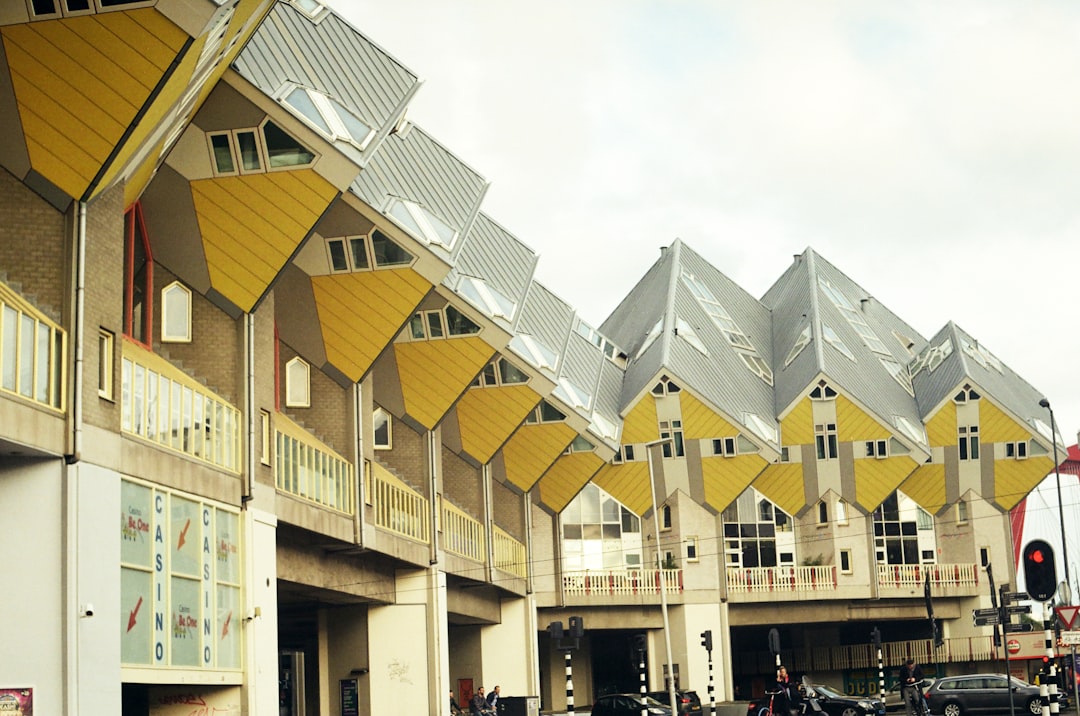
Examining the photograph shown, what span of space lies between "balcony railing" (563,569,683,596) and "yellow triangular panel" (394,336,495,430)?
17.9 meters

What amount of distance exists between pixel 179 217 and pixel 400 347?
37.4ft

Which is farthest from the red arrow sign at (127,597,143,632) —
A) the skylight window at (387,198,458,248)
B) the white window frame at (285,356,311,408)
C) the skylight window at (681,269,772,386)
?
the skylight window at (681,269,772,386)

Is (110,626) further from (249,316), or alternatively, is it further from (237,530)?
(249,316)

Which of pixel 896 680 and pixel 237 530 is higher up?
pixel 237 530

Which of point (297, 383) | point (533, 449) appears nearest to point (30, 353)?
point (297, 383)

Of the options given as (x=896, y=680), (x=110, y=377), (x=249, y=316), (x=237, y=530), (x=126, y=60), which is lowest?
(x=896, y=680)

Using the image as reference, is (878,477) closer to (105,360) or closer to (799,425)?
(799,425)

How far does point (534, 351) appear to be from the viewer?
4062cm

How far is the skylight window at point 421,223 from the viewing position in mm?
30000

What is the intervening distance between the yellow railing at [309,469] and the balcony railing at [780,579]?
28950mm

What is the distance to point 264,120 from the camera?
2398cm

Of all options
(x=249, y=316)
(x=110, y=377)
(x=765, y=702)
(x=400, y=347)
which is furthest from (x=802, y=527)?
(x=110, y=377)

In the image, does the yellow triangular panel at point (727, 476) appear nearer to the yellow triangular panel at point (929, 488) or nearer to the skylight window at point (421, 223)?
the yellow triangular panel at point (929, 488)

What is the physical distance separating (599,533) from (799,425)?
9.33 meters
